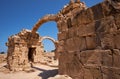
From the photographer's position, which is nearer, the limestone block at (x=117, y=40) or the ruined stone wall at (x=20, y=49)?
the limestone block at (x=117, y=40)

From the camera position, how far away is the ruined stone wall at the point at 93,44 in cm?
354

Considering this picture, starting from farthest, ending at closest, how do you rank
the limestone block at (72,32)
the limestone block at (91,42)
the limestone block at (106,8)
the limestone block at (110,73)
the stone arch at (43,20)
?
the stone arch at (43,20)
the limestone block at (72,32)
the limestone block at (91,42)
the limestone block at (106,8)
the limestone block at (110,73)

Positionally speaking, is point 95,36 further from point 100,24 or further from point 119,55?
point 119,55

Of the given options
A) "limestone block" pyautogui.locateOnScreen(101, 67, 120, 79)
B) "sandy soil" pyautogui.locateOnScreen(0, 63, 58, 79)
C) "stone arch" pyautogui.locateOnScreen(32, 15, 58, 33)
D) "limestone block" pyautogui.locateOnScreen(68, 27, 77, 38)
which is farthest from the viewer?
"stone arch" pyautogui.locateOnScreen(32, 15, 58, 33)

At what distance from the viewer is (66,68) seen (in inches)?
206

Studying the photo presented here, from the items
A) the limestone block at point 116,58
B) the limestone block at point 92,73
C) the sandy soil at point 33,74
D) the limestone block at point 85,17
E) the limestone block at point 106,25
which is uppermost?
the limestone block at point 85,17

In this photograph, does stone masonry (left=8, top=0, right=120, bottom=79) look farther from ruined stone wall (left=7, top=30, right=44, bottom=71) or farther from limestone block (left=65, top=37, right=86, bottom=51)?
ruined stone wall (left=7, top=30, right=44, bottom=71)

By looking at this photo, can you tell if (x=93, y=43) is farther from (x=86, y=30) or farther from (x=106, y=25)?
(x=106, y=25)

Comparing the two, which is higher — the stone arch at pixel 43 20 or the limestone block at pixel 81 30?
the stone arch at pixel 43 20

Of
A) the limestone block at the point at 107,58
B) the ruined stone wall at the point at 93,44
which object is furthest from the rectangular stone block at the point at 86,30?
the limestone block at the point at 107,58

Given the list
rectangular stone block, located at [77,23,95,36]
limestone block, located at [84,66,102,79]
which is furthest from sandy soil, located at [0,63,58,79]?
rectangular stone block, located at [77,23,95,36]

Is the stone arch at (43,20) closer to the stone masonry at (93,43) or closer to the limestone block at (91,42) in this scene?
the stone masonry at (93,43)

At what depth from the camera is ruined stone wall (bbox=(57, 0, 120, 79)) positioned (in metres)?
3.54

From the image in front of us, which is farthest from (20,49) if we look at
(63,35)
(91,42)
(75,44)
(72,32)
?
(91,42)
